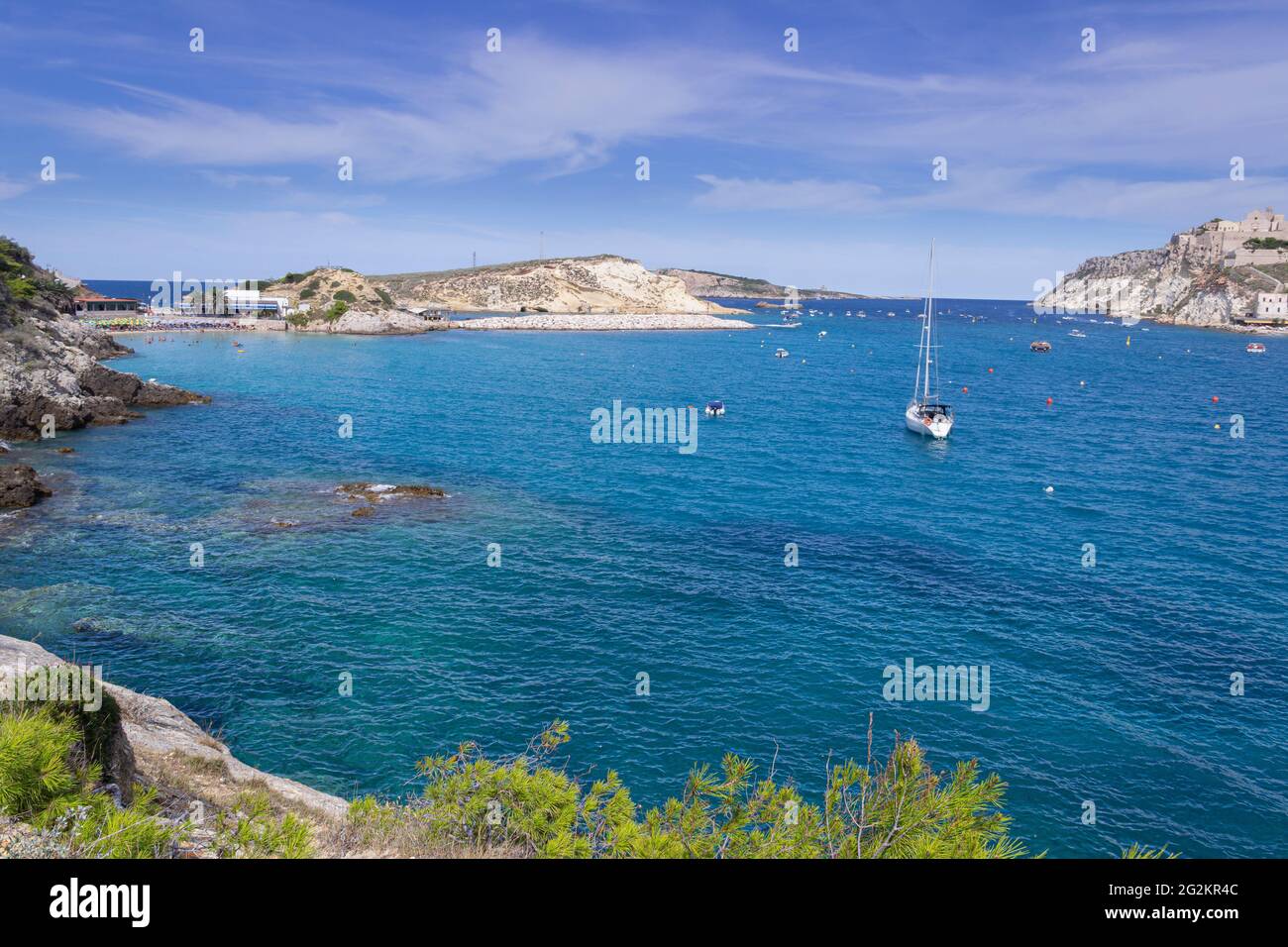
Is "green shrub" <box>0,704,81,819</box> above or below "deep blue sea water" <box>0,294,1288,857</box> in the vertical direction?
above

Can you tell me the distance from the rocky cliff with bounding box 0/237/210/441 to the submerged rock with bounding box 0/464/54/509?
831 inches

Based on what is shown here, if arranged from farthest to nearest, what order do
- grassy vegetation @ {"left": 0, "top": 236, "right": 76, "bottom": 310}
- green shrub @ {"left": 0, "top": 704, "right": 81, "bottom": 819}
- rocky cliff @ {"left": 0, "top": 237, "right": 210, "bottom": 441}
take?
grassy vegetation @ {"left": 0, "top": 236, "right": 76, "bottom": 310}
rocky cliff @ {"left": 0, "top": 237, "right": 210, "bottom": 441}
green shrub @ {"left": 0, "top": 704, "right": 81, "bottom": 819}

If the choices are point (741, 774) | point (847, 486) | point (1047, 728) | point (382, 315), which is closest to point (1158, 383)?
point (847, 486)

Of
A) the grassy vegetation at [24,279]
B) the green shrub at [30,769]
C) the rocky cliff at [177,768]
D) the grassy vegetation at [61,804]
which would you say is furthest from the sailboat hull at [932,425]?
the grassy vegetation at [24,279]

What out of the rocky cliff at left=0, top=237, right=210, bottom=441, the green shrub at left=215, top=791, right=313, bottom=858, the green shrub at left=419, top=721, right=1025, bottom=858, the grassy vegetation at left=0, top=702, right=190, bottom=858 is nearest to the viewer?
the grassy vegetation at left=0, top=702, right=190, bottom=858

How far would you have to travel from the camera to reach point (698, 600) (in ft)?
135

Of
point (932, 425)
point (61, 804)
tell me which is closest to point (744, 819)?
point (61, 804)

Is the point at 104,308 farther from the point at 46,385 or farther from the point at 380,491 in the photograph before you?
the point at 380,491

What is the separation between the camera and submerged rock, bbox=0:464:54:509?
165 ft

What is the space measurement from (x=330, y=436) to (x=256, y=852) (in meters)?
71.7

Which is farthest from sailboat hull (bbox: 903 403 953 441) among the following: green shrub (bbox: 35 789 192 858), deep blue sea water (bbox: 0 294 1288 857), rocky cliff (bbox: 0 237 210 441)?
rocky cliff (bbox: 0 237 210 441)

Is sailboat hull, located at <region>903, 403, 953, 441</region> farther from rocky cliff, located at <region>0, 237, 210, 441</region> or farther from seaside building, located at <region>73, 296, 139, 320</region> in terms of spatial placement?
seaside building, located at <region>73, 296, 139, 320</region>

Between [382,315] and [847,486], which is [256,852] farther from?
[382,315]

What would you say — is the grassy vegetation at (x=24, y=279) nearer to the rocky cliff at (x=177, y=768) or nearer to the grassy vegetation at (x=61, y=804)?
the rocky cliff at (x=177, y=768)
